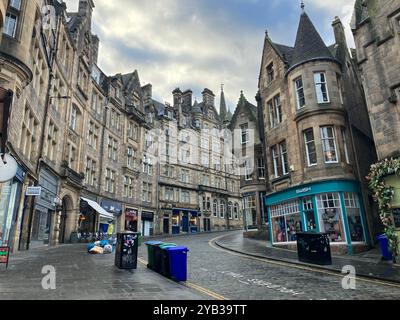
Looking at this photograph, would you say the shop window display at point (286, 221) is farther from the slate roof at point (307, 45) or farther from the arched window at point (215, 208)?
the arched window at point (215, 208)

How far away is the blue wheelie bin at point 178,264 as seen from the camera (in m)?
8.60

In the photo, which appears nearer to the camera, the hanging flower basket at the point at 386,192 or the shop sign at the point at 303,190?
the hanging flower basket at the point at 386,192

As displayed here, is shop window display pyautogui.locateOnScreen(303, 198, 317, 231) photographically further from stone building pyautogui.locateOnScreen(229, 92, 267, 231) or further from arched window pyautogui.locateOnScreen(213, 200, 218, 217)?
arched window pyautogui.locateOnScreen(213, 200, 218, 217)

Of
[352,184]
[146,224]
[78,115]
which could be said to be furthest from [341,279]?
[146,224]

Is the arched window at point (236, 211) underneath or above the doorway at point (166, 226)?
above

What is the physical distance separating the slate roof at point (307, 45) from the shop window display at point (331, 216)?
911 cm

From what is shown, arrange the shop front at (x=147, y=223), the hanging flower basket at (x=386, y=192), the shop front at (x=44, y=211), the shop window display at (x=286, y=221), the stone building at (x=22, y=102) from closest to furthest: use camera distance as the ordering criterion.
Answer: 1. the stone building at (x=22, y=102)
2. the hanging flower basket at (x=386, y=192)
3. the shop window display at (x=286, y=221)
4. the shop front at (x=44, y=211)
5. the shop front at (x=147, y=223)

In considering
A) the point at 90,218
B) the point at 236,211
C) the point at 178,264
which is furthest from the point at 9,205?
the point at 236,211

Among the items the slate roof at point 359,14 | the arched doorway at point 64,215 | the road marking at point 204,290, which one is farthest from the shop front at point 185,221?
the road marking at point 204,290

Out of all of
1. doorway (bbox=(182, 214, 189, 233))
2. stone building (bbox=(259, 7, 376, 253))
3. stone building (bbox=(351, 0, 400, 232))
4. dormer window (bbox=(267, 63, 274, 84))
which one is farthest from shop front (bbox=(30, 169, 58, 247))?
doorway (bbox=(182, 214, 189, 233))

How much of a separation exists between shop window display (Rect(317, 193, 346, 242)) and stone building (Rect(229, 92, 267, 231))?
10507 mm

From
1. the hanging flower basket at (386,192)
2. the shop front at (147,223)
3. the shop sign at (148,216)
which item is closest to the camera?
the hanging flower basket at (386,192)

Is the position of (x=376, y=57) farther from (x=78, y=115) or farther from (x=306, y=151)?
(x=78, y=115)

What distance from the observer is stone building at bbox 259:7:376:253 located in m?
16.9
